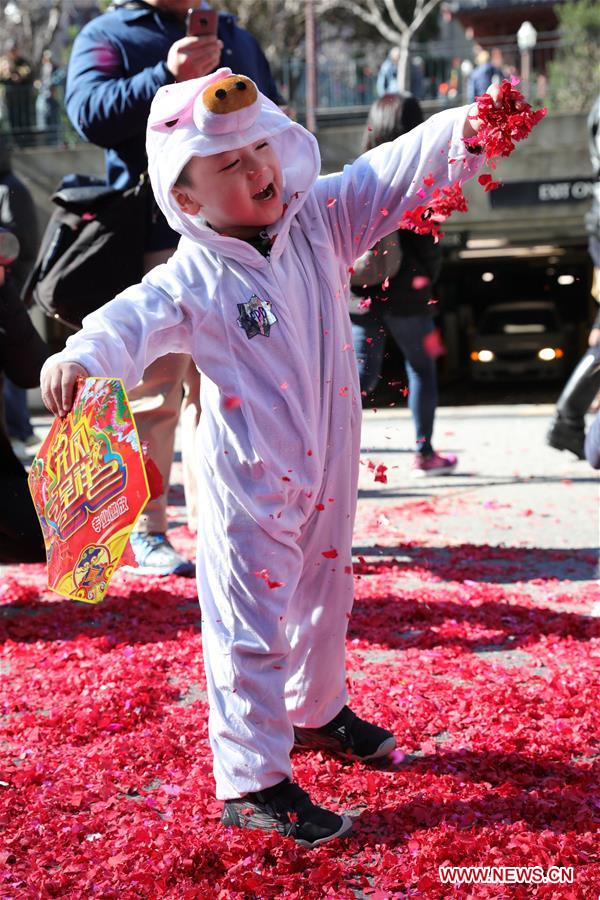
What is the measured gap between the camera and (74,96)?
4.80 m

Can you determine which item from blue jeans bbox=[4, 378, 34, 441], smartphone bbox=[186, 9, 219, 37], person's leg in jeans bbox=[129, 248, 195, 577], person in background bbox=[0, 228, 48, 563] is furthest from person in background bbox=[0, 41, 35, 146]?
smartphone bbox=[186, 9, 219, 37]

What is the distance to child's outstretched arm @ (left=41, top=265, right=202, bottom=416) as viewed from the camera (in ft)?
8.20

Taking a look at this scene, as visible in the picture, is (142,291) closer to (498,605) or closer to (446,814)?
(446,814)

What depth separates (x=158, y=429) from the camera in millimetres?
5105

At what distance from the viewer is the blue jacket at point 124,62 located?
469 centimetres

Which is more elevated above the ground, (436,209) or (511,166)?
(436,209)

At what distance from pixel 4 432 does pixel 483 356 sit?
1411cm

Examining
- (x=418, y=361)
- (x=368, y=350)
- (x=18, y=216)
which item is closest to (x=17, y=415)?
(x=18, y=216)

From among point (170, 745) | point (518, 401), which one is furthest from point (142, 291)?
point (518, 401)

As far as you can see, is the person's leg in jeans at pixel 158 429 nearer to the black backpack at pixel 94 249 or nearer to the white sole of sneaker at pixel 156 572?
the white sole of sneaker at pixel 156 572

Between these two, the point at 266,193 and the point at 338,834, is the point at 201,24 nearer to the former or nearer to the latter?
the point at 266,193

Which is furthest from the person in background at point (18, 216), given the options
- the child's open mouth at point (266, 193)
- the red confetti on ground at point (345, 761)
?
the child's open mouth at point (266, 193)

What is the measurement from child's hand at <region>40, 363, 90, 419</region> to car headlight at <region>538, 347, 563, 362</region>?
15.6 meters

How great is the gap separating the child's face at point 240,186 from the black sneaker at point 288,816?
1327 millimetres
